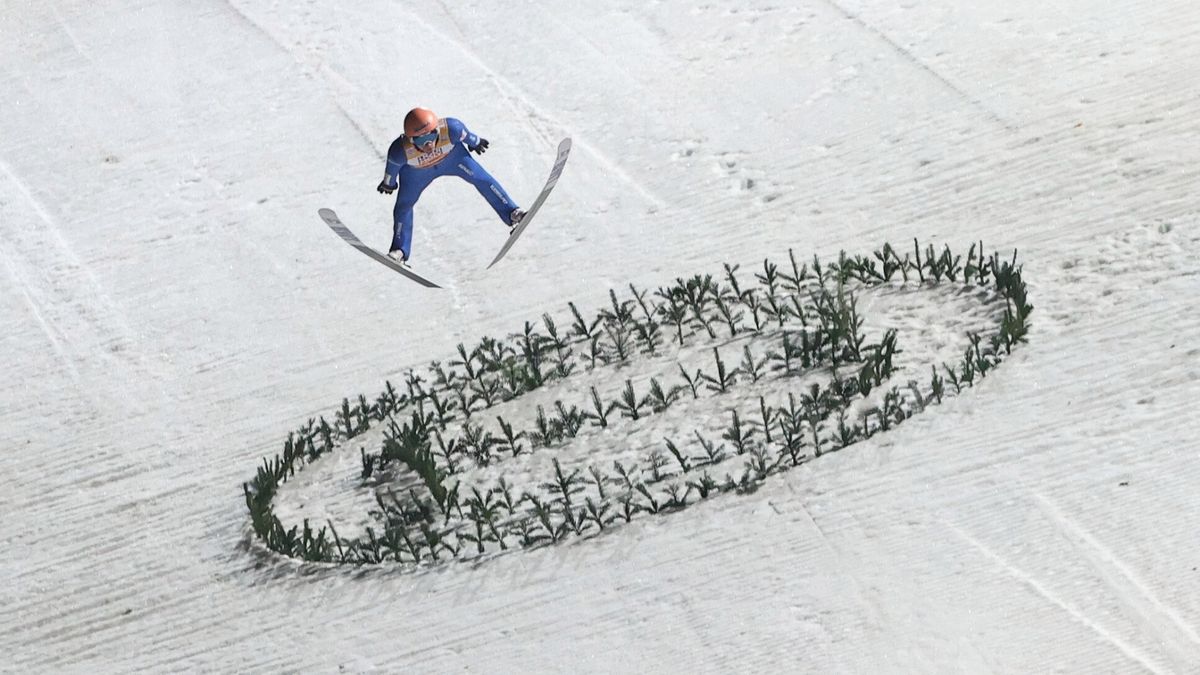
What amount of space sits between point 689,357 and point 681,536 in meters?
1.45

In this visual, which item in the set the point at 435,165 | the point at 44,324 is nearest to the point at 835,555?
the point at 435,165

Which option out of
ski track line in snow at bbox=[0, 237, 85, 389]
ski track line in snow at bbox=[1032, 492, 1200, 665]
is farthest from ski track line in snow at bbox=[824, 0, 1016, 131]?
ski track line in snow at bbox=[0, 237, 85, 389]

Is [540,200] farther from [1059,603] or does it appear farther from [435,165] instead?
[1059,603]

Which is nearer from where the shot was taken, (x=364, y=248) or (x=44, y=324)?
(x=364, y=248)

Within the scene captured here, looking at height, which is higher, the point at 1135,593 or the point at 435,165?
the point at 435,165

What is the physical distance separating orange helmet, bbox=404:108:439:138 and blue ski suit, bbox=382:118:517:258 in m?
0.10

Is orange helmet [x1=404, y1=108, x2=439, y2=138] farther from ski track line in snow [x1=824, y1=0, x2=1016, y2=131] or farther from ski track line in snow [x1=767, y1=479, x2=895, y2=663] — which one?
ski track line in snow [x1=824, y1=0, x2=1016, y2=131]

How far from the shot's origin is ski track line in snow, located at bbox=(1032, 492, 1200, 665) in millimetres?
7281

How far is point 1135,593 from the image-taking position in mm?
7531

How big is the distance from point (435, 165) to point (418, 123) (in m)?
0.41

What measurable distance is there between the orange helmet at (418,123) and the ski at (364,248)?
3.48 feet

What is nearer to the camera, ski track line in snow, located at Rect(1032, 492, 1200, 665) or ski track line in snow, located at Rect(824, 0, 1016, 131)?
ski track line in snow, located at Rect(1032, 492, 1200, 665)

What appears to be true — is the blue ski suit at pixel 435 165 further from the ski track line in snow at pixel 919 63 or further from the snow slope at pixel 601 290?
the ski track line in snow at pixel 919 63

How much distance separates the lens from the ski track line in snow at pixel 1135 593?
7281 mm
